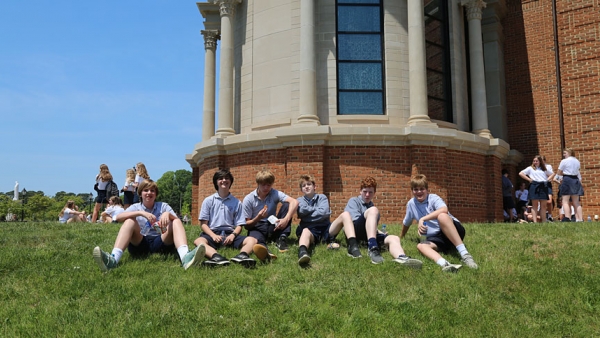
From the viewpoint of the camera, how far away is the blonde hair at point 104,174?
13844 millimetres

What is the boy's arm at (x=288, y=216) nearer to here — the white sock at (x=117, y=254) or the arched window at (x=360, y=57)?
the white sock at (x=117, y=254)

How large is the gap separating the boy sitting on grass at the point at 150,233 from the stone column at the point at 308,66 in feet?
21.0

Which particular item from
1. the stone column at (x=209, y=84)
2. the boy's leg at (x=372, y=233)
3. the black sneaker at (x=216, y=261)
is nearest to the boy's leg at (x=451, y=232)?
the boy's leg at (x=372, y=233)

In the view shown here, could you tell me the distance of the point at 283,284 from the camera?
5266 millimetres

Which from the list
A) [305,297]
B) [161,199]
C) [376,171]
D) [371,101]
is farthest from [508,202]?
[161,199]

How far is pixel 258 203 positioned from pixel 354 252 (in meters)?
1.68

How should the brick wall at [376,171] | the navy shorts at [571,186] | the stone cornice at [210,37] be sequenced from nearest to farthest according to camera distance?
the navy shorts at [571,186], the brick wall at [376,171], the stone cornice at [210,37]

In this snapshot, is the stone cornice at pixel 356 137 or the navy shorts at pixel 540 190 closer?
the stone cornice at pixel 356 137

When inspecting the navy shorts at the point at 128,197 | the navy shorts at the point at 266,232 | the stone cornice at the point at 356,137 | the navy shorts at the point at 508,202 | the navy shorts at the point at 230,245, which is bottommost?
the navy shorts at the point at 230,245

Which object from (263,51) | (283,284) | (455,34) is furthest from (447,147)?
(283,284)

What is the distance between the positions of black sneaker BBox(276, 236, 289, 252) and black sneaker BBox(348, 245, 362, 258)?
0.92 metres

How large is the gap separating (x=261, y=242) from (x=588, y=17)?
49.0 ft

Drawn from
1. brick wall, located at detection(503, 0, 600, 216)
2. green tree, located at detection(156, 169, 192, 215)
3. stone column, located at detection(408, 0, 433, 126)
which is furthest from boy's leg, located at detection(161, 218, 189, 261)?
green tree, located at detection(156, 169, 192, 215)

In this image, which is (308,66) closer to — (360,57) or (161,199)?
(360,57)
